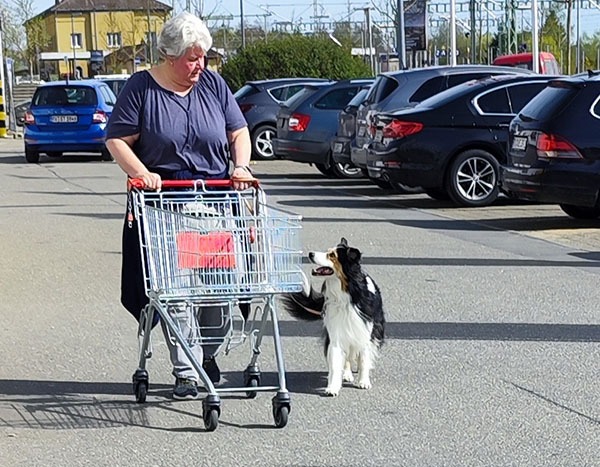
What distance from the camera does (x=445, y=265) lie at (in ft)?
36.2

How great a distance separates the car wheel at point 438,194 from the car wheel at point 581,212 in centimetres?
241

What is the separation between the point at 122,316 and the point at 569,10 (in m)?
45.6

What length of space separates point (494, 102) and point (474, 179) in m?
1.06

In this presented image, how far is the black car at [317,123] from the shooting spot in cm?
2130

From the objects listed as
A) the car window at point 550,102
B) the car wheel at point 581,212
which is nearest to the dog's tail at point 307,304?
the car window at point 550,102

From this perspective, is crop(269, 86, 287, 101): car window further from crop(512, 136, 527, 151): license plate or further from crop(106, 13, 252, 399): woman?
crop(106, 13, 252, 399): woman

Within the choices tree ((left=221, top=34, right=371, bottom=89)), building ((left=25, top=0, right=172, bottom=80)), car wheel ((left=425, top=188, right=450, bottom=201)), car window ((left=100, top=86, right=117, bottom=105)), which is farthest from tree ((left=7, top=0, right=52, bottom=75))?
car wheel ((left=425, top=188, right=450, bottom=201))

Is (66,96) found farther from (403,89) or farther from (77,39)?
(77,39)

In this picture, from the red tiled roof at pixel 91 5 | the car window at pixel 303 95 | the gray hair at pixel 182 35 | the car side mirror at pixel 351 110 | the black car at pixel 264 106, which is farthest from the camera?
the red tiled roof at pixel 91 5

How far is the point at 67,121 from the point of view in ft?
87.5

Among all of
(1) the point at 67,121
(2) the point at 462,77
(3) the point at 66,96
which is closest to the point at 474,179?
(2) the point at 462,77

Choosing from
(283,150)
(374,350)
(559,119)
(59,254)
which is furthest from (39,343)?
(283,150)

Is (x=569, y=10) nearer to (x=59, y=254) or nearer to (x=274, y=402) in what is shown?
(x=59, y=254)

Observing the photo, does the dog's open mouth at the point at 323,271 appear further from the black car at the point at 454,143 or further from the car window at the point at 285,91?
the car window at the point at 285,91
